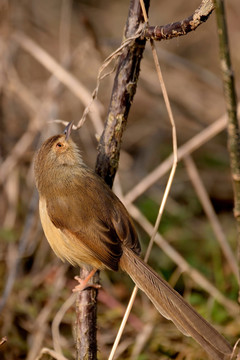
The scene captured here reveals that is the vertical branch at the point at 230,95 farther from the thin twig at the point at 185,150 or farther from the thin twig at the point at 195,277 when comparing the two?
the thin twig at the point at 195,277

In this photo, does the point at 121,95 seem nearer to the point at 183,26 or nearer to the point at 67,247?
the point at 183,26

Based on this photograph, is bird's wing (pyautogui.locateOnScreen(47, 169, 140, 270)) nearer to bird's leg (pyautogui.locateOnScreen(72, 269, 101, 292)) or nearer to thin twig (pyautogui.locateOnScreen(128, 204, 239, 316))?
bird's leg (pyautogui.locateOnScreen(72, 269, 101, 292))

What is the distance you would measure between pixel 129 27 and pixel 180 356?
2.18 m

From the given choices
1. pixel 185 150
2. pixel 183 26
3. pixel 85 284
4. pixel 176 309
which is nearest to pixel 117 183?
pixel 185 150

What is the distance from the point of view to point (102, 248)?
2682 millimetres

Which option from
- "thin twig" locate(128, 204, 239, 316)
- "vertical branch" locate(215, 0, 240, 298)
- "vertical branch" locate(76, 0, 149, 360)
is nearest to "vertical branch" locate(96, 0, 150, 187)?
"vertical branch" locate(76, 0, 149, 360)

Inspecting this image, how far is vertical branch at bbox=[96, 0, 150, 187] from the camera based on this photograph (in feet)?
7.52

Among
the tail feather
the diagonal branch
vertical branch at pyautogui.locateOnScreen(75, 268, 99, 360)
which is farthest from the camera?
vertical branch at pyautogui.locateOnScreen(75, 268, 99, 360)

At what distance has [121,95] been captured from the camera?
2.38 m

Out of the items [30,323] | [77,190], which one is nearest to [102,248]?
[77,190]

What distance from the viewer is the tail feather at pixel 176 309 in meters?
2.07

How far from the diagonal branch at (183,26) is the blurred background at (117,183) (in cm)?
52

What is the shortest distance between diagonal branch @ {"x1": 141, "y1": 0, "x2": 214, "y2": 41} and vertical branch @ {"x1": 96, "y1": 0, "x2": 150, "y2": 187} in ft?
0.46

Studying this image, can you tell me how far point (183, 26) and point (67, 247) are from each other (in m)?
1.34
